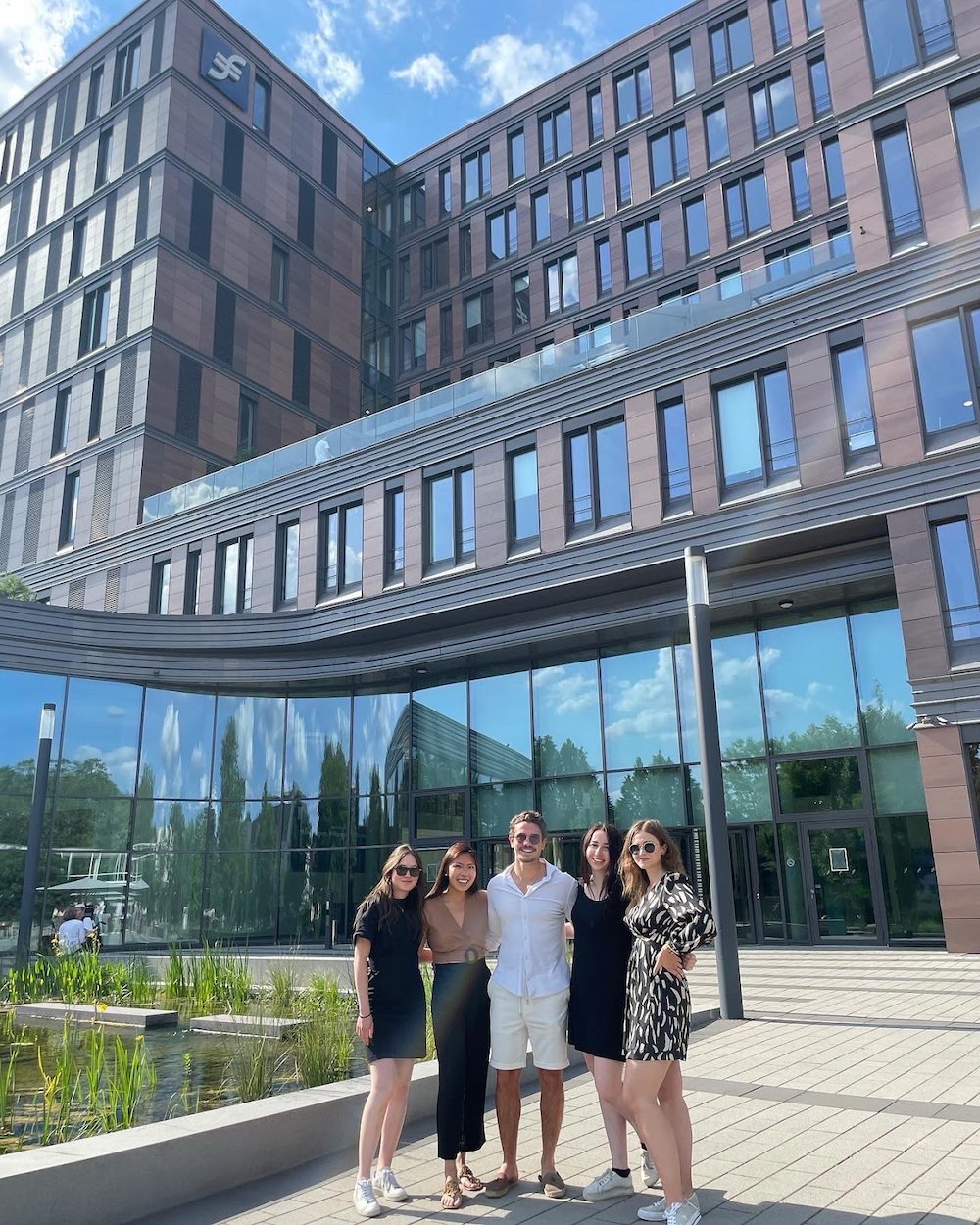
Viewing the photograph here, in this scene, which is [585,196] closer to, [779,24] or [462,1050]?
[779,24]

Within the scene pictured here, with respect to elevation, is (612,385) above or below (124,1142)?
above

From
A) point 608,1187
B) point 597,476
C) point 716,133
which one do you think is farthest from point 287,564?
point 608,1187

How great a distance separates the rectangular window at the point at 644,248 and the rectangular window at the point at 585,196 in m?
1.78

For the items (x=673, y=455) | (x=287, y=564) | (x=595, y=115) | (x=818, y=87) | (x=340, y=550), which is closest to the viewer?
(x=673, y=455)

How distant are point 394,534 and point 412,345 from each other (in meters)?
19.1

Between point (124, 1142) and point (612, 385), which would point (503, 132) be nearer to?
point (612, 385)

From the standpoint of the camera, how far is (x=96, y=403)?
109 feet

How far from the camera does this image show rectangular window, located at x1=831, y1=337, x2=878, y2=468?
18234 millimetres

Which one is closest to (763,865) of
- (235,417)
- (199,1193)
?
(199,1193)

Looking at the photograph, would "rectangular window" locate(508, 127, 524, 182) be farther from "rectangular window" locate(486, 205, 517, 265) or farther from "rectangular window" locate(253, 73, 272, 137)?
"rectangular window" locate(253, 73, 272, 137)

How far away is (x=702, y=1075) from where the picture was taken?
7.73 m

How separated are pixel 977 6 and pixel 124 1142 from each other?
23.2 metres

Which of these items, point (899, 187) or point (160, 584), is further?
point (160, 584)

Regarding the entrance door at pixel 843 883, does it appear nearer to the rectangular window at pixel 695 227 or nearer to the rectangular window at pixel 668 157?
the rectangular window at pixel 695 227
